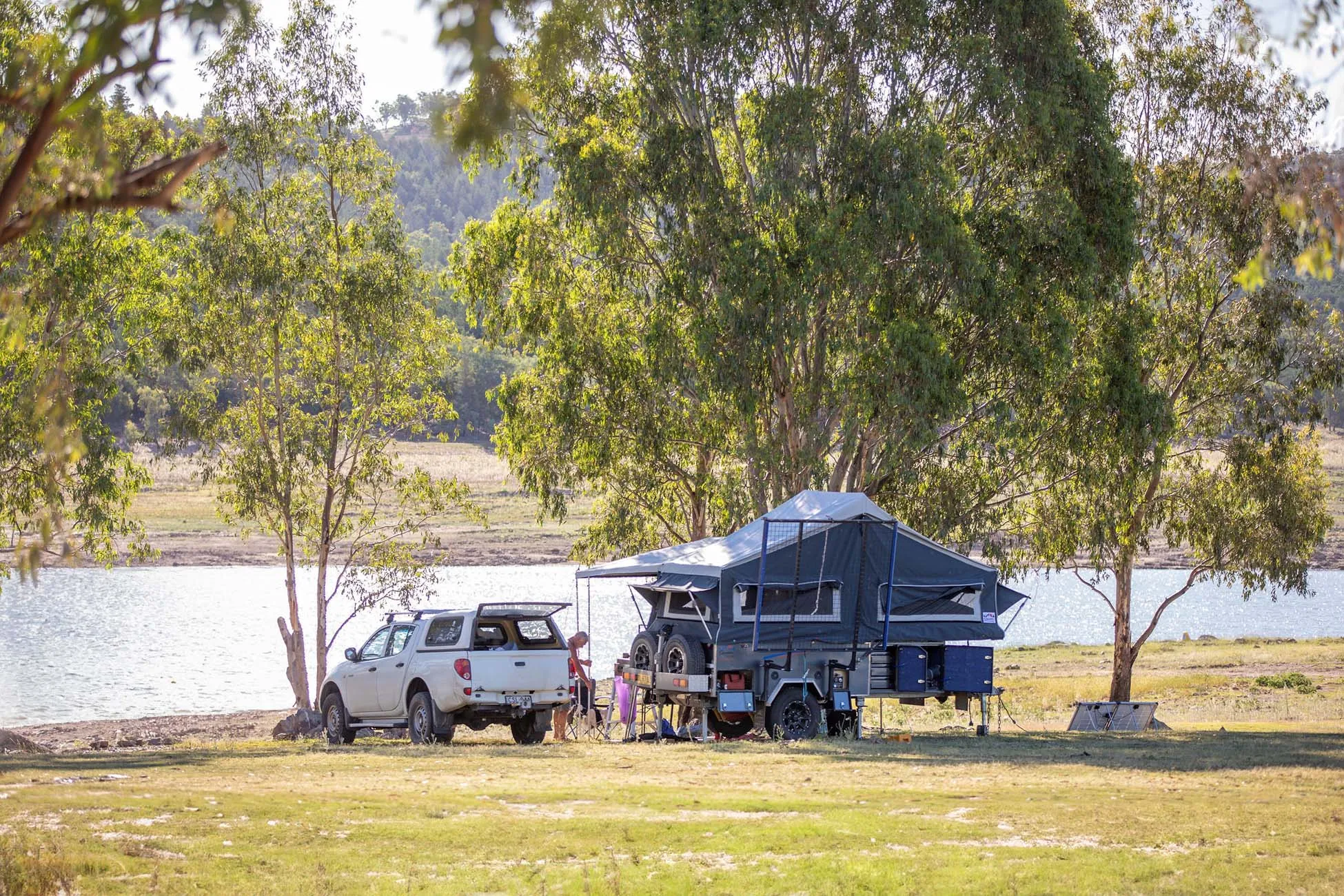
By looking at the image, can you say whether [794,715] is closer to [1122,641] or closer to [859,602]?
[859,602]

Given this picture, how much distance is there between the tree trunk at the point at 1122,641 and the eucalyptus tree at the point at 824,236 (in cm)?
426

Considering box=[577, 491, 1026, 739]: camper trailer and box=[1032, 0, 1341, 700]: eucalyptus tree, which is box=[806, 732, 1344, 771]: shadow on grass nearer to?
box=[577, 491, 1026, 739]: camper trailer

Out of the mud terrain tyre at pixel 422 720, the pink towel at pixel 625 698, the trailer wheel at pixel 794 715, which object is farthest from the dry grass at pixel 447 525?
the mud terrain tyre at pixel 422 720

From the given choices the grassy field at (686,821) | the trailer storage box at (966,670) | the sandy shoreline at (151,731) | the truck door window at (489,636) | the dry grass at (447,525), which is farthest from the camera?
the dry grass at (447,525)

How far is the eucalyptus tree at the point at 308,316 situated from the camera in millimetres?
A: 29891

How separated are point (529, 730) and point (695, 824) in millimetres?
9055

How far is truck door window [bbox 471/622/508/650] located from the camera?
17.5 meters

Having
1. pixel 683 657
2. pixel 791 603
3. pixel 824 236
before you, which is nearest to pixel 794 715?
pixel 791 603

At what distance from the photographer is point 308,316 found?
31766 millimetres

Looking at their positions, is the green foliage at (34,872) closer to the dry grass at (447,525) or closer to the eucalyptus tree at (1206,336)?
the eucalyptus tree at (1206,336)

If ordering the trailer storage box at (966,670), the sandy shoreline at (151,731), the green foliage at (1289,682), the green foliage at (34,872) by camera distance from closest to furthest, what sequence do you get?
the green foliage at (34,872), the trailer storage box at (966,670), the sandy shoreline at (151,731), the green foliage at (1289,682)

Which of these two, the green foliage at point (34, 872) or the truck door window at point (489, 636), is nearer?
the green foliage at point (34, 872)

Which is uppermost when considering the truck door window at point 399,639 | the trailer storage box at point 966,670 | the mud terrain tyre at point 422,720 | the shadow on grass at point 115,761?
the truck door window at point 399,639

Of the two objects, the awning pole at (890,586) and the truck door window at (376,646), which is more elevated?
the awning pole at (890,586)
